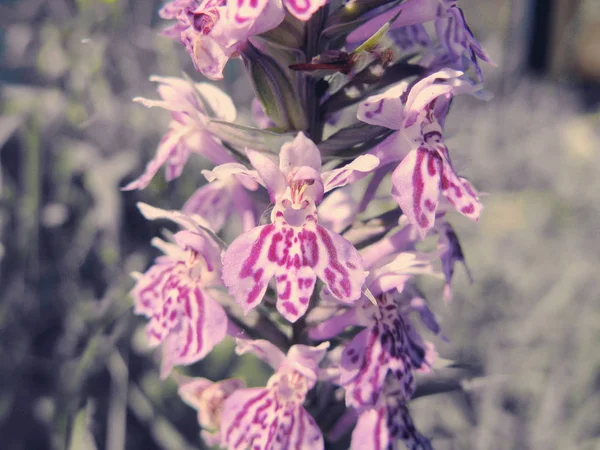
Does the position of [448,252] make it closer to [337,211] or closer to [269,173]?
[337,211]

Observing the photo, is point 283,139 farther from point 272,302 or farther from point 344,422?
point 344,422

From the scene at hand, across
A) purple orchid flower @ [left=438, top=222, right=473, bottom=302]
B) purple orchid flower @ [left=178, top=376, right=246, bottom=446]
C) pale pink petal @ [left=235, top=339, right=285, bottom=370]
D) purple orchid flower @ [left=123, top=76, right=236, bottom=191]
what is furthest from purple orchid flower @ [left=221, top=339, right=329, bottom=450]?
purple orchid flower @ [left=123, top=76, right=236, bottom=191]

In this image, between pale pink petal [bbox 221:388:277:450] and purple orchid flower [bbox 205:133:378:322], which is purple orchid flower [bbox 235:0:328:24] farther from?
pale pink petal [bbox 221:388:277:450]

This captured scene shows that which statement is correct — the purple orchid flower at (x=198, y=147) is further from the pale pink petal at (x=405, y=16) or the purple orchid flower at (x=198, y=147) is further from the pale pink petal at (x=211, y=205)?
the pale pink petal at (x=405, y=16)

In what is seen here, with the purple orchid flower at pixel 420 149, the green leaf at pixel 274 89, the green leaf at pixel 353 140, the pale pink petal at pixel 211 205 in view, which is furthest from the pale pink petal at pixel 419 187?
the pale pink petal at pixel 211 205

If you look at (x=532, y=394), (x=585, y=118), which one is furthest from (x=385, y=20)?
(x=585, y=118)
